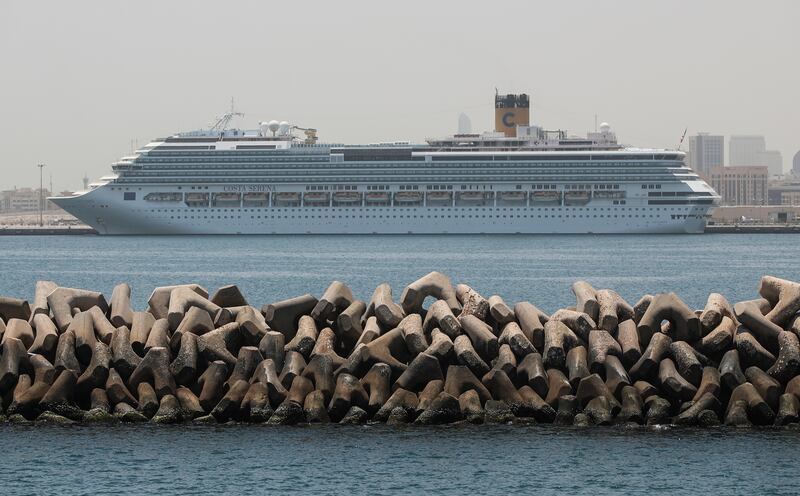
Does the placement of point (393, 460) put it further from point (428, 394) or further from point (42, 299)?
point (42, 299)

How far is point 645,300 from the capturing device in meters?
21.7

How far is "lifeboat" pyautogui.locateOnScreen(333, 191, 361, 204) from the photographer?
9300cm

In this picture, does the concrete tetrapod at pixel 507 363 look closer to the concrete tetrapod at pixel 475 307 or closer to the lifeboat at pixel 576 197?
the concrete tetrapod at pixel 475 307

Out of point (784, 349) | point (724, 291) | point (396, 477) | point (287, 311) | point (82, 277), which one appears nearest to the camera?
point (396, 477)

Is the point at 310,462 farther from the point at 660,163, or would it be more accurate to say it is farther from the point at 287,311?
the point at 660,163

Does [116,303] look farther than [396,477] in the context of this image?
Yes

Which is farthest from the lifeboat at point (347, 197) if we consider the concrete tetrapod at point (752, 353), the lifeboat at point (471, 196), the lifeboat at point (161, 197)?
the concrete tetrapod at point (752, 353)

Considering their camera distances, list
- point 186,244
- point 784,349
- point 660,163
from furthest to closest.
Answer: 1. point 660,163
2. point 186,244
3. point 784,349

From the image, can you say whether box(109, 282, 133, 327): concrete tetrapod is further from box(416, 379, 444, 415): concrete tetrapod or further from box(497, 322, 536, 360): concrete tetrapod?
box(497, 322, 536, 360): concrete tetrapod

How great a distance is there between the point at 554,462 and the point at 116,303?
758 centimetres

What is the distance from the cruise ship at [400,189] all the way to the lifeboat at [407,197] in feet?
0.26

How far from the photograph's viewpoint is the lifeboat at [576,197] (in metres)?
91.6

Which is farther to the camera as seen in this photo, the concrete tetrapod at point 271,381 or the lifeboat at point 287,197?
the lifeboat at point 287,197

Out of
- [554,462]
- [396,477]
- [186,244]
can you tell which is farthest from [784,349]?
[186,244]
